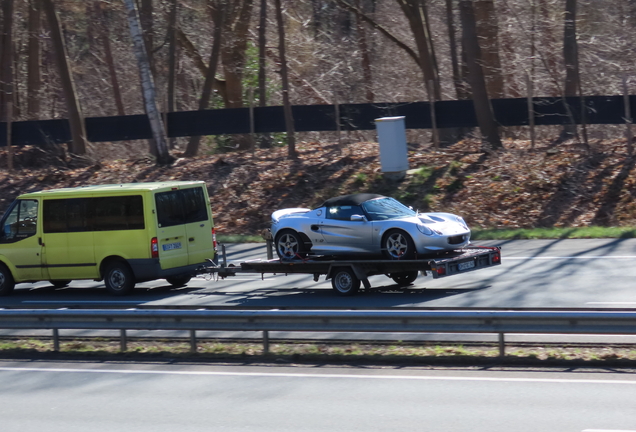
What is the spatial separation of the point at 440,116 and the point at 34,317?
1774 centimetres

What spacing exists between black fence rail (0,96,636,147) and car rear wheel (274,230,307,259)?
504 inches

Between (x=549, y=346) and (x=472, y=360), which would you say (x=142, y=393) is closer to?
(x=472, y=360)

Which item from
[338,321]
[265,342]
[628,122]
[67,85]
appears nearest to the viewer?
[338,321]

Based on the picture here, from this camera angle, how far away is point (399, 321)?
927 centimetres

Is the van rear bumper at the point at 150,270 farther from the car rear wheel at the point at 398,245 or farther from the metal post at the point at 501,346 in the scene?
the metal post at the point at 501,346

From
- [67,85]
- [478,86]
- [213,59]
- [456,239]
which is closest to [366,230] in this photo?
[456,239]

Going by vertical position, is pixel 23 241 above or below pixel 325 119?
below

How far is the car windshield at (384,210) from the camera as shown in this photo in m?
13.8

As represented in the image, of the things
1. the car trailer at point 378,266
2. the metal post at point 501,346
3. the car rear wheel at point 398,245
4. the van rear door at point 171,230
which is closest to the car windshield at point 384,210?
the car rear wheel at point 398,245

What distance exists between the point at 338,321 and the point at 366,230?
4.31 meters

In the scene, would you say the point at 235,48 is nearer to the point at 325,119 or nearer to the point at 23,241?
the point at 325,119

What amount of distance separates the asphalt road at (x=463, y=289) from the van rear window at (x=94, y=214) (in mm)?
1356

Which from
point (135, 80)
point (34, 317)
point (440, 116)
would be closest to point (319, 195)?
point (440, 116)

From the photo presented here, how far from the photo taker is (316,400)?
7750mm
